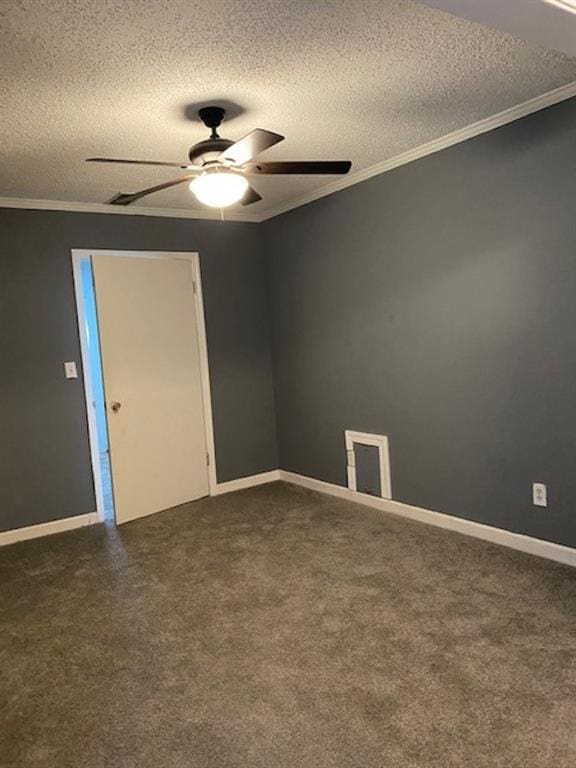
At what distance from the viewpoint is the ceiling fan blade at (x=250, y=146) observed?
2.21 m

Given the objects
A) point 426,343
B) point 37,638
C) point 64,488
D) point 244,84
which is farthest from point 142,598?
point 244,84

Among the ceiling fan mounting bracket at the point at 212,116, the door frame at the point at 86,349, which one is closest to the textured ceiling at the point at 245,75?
the ceiling fan mounting bracket at the point at 212,116

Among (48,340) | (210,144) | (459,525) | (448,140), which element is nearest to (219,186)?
(210,144)

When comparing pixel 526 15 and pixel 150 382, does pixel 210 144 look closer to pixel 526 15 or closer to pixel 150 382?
pixel 526 15

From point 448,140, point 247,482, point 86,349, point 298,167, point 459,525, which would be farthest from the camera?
point 247,482

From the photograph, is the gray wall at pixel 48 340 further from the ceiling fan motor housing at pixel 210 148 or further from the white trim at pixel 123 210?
the ceiling fan motor housing at pixel 210 148

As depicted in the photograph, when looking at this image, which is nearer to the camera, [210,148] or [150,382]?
[210,148]

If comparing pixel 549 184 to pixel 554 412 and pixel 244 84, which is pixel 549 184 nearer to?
pixel 554 412

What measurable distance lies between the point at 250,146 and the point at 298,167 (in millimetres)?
333

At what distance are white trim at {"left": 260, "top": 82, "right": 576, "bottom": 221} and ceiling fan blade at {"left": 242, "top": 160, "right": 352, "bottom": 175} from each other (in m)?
1.01

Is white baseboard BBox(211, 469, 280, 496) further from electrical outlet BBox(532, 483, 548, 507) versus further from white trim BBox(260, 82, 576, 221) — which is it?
electrical outlet BBox(532, 483, 548, 507)

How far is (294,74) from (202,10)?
1.93 ft

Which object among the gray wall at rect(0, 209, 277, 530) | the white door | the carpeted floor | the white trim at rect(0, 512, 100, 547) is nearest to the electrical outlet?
the carpeted floor

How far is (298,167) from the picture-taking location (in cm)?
259
